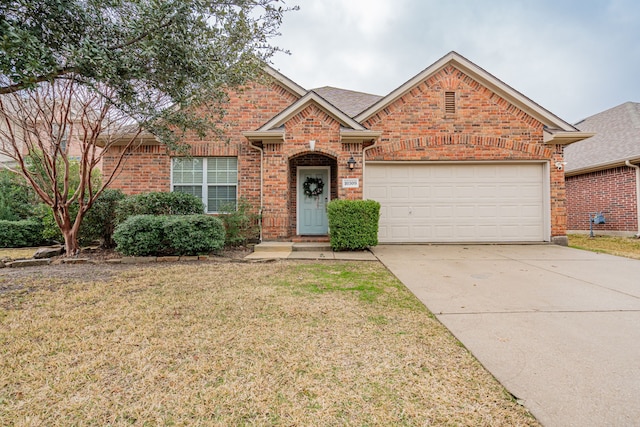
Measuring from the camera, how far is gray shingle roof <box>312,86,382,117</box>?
11382 mm

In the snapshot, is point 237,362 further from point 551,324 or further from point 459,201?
point 459,201

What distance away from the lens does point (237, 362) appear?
7.67 ft

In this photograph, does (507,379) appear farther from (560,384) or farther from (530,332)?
(530,332)

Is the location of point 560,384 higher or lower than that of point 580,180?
lower

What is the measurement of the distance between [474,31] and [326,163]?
16.4 metres

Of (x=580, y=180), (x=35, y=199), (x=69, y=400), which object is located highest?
(x=580, y=180)

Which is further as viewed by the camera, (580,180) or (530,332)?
A: (580,180)

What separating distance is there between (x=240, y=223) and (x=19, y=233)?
719 centimetres

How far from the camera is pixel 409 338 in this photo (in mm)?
2773

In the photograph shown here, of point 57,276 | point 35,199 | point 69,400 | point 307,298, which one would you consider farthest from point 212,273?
point 35,199

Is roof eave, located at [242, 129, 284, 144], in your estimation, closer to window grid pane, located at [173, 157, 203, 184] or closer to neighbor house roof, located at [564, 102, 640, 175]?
window grid pane, located at [173, 157, 203, 184]

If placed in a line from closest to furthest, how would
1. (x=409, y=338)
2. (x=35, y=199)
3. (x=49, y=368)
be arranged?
(x=49, y=368) → (x=409, y=338) → (x=35, y=199)

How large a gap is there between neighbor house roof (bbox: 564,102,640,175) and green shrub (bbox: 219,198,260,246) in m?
13.3

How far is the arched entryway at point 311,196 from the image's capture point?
9.50 meters
